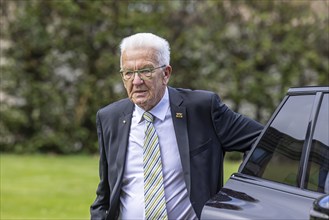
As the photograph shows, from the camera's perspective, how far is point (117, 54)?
14.6 metres

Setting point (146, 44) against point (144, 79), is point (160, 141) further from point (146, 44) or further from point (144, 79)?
point (146, 44)

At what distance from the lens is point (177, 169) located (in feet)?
13.6

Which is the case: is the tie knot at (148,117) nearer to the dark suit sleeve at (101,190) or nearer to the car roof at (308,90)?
the dark suit sleeve at (101,190)

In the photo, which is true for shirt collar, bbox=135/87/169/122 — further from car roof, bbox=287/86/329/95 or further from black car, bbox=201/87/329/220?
car roof, bbox=287/86/329/95

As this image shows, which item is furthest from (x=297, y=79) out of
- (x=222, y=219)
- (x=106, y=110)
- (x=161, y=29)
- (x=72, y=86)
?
(x=222, y=219)

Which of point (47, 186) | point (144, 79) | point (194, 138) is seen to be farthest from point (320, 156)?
point (47, 186)

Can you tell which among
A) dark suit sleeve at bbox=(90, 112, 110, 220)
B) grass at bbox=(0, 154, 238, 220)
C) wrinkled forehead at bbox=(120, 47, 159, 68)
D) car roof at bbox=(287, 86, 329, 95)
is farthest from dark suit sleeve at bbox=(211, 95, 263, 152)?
grass at bbox=(0, 154, 238, 220)

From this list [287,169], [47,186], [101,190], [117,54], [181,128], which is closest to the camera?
[287,169]

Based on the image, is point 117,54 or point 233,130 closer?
point 233,130

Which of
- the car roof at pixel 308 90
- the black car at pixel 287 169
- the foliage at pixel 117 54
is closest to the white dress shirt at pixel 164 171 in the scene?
the black car at pixel 287 169

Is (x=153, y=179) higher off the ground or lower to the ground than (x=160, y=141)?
lower

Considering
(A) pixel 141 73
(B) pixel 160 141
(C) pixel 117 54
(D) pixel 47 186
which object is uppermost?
(A) pixel 141 73

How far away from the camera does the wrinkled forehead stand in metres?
4.08

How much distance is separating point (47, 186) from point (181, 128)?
6806 mm
